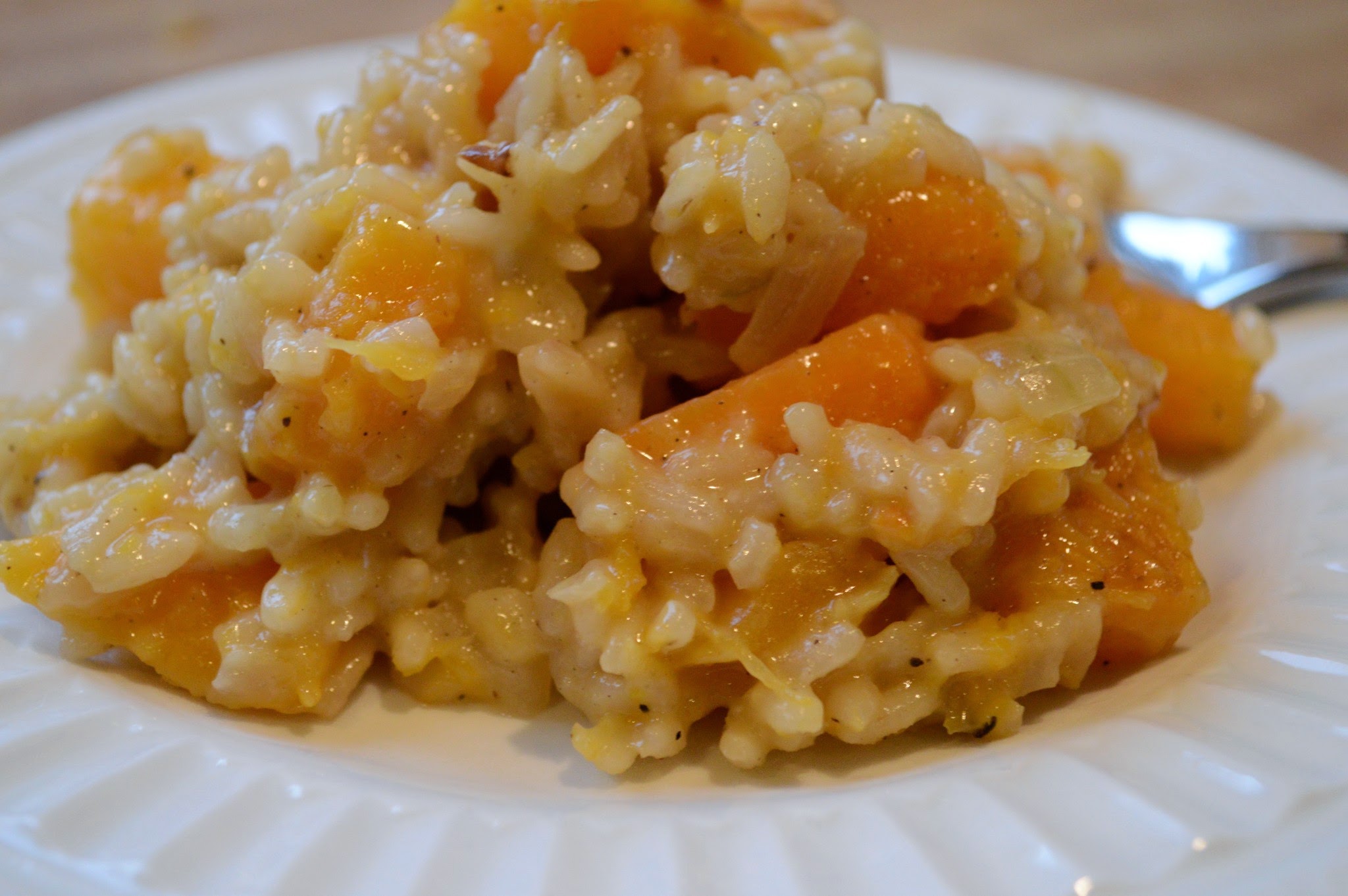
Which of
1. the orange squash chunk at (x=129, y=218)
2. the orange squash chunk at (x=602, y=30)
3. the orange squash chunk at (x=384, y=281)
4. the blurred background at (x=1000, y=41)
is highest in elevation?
the blurred background at (x=1000, y=41)

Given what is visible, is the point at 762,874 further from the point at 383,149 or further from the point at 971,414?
the point at 383,149

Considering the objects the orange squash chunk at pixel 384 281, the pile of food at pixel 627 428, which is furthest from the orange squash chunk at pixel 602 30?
the orange squash chunk at pixel 384 281

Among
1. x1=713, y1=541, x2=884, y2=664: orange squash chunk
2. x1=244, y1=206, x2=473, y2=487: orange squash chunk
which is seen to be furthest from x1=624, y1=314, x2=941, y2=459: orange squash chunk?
x1=244, y1=206, x2=473, y2=487: orange squash chunk

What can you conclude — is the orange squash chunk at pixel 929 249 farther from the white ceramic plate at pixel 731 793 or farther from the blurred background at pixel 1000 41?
the blurred background at pixel 1000 41

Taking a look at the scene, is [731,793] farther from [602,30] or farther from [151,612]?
[602,30]

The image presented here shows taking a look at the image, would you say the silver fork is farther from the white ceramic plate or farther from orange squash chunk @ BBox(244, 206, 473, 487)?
orange squash chunk @ BBox(244, 206, 473, 487)

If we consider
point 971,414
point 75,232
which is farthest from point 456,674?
point 75,232
